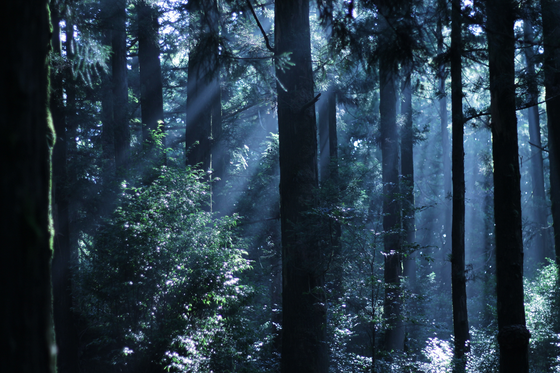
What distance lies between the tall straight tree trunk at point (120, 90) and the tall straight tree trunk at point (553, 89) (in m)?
10.3

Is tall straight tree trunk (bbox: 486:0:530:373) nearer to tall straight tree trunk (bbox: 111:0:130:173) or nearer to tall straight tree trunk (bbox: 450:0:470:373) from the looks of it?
tall straight tree trunk (bbox: 450:0:470:373)

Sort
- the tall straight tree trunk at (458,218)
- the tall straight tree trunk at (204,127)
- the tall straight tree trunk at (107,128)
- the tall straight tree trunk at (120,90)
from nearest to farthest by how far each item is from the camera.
→ the tall straight tree trunk at (458,218) → the tall straight tree trunk at (120,90) → the tall straight tree trunk at (204,127) → the tall straight tree trunk at (107,128)

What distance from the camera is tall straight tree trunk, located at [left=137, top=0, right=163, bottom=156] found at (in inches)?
595

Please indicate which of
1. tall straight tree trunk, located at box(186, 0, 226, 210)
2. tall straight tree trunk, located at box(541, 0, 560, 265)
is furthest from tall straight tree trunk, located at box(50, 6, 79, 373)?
tall straight tree trunk, located at box(541, 0, 560, 265)

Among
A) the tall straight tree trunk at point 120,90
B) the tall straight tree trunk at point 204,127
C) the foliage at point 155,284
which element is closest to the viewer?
the foliage at point 155,284

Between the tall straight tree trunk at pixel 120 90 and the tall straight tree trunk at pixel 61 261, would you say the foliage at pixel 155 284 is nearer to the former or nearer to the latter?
the tall straight tree trunk at pixel 61 261

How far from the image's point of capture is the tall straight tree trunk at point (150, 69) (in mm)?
15117

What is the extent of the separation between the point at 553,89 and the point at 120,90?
45.4ft

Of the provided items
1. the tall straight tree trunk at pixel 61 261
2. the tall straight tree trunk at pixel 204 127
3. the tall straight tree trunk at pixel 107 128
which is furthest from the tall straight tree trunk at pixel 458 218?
the tall straight tree trunk at pixel 107 128

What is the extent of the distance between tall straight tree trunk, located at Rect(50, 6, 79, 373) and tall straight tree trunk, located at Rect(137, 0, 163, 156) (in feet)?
12.1

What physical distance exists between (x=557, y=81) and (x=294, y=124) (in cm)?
590

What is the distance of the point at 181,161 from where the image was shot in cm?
1700

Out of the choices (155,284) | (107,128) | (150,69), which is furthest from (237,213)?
(150,69)

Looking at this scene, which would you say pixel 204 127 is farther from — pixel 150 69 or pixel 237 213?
pixel 237 213
